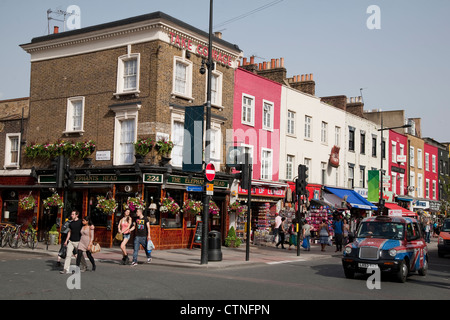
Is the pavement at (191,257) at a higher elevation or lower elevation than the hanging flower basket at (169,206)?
lower

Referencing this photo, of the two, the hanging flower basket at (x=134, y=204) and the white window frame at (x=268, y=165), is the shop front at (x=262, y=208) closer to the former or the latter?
the white window frame at (x=268, y=165)

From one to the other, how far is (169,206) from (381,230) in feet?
33.0

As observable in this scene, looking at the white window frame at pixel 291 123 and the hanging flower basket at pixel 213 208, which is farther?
the white window frame at pixel 291 123

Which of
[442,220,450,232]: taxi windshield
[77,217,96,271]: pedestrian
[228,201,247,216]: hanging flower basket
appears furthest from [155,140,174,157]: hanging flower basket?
[442,220,450,232]: taxi windshield

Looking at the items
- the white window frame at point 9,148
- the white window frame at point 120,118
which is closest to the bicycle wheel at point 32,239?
the white window frame at point 120,118

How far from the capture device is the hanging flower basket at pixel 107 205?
21906 millimetres

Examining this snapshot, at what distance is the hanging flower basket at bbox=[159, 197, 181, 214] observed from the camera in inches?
853

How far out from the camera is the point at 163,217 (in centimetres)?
2236

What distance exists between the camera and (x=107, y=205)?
72.0 feet

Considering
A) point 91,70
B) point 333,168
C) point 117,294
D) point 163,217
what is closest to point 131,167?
point 163,217

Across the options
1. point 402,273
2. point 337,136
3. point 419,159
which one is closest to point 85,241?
point 402,273

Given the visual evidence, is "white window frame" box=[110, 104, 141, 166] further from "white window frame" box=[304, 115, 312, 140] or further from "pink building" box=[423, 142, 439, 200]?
"pink building" box=[423, 142, 439, 200]

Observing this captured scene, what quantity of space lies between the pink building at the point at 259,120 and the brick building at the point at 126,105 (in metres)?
0.96
